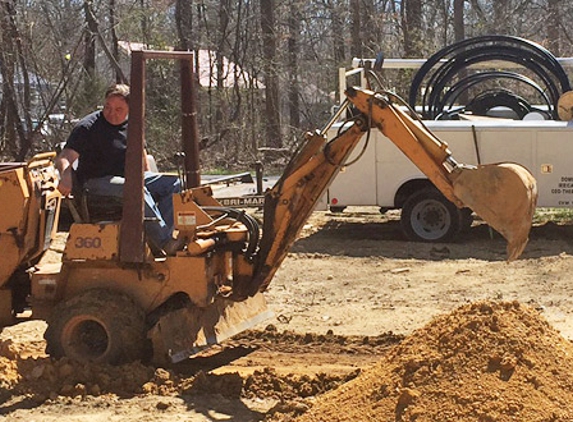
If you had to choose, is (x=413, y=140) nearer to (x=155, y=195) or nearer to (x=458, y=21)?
(x=155, y=195)

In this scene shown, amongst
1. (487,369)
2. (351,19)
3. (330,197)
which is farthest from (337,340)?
(351,19)

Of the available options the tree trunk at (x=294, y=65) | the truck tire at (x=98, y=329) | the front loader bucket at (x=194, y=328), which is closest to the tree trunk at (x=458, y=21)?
the tree trunk at (x=294, y=65)

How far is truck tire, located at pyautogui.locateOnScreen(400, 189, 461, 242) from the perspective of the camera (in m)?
13.9

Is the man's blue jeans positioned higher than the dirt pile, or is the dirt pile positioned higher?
the man's blue jeans

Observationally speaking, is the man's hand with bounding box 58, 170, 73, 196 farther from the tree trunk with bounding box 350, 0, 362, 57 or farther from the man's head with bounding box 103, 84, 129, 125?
the tree trunk with bounding box 350, 0, 362, 57

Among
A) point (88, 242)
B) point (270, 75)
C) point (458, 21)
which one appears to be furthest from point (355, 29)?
point (88, 242)

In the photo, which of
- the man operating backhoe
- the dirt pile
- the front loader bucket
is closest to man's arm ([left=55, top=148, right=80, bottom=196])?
the man operating backhoe

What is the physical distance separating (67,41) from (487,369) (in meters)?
23.6

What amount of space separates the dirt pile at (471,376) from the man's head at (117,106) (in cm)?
285

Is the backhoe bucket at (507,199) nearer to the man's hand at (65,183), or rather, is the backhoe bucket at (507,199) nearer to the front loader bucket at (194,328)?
the front loader bucket at (194,328)

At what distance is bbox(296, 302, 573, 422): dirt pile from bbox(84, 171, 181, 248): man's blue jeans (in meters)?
2.03

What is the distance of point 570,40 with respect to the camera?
2891 centimetres

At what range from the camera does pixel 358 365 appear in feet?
26.8

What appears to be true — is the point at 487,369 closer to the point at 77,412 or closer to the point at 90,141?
the point at 77,412
